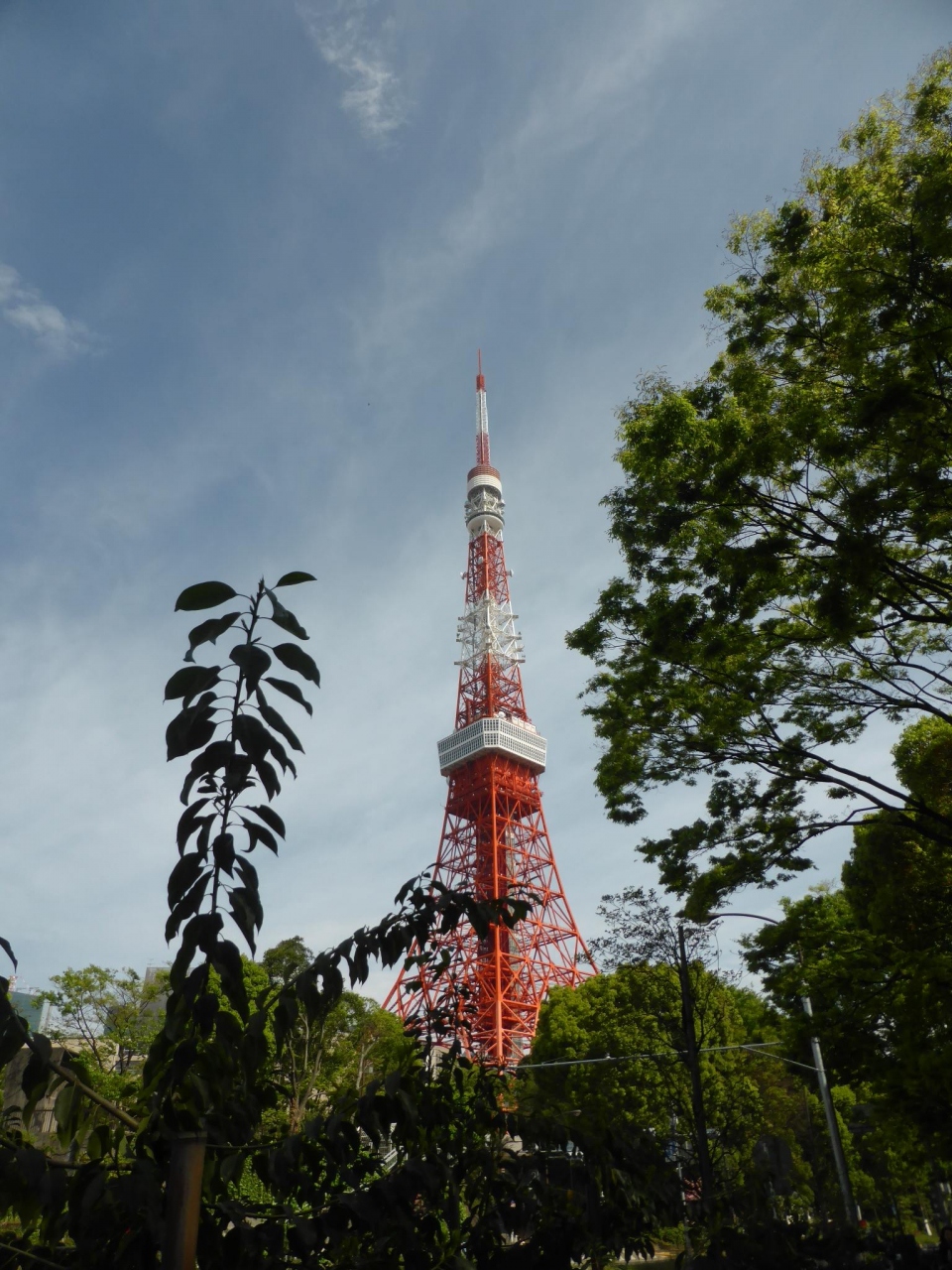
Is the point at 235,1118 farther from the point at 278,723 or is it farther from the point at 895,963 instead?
the point at 895,963

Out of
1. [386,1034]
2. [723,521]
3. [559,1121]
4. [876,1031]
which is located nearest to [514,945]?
[386,1034]

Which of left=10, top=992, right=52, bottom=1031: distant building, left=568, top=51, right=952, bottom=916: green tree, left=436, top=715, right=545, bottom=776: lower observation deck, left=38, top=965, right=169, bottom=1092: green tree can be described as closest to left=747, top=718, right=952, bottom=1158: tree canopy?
left=568, top=51, right=952, bottom=916: green tree

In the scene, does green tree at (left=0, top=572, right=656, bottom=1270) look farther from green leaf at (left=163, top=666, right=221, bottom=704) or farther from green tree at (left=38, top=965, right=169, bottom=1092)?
green tree at (left=38, top=965, right=169, bottom=1092)

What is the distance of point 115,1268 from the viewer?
163 centimetres

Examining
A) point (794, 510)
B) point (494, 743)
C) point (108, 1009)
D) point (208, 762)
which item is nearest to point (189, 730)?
point (208, 762)

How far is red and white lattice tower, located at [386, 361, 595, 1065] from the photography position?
Answer: 48.5m

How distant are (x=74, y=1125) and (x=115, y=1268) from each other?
0.86 ft

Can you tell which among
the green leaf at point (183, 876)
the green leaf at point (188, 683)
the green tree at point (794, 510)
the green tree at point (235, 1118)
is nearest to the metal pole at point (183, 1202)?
the green tree at point (235, 1118)

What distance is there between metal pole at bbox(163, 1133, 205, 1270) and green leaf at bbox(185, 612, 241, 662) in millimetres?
894

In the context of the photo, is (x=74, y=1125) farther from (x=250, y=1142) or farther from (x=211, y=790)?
(x=211, y=790)

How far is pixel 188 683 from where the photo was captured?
1782 mm

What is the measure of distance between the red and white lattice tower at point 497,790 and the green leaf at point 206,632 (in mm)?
44728

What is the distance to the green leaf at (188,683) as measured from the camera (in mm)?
1770

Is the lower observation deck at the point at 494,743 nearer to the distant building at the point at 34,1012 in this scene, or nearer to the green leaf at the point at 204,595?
the distant building at the point at 34,1012
